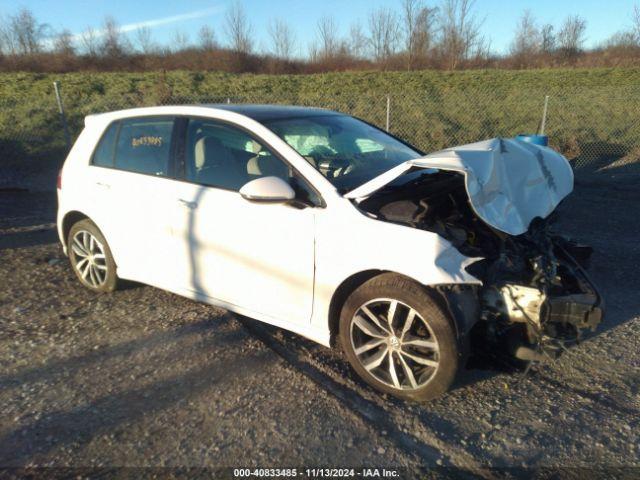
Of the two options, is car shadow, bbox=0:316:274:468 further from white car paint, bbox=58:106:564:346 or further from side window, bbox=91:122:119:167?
side window, bbox=91:122:119:167

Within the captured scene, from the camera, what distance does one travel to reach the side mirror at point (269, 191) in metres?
3.09

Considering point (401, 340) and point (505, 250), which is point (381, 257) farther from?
point (505, 250)

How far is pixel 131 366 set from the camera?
3.39 metres

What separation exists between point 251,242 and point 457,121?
41.7ft

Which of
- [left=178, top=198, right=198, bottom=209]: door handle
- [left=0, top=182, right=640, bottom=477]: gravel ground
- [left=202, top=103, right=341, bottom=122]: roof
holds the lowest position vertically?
[left=0, top=182, right=640, bottom=477]: gravel ground

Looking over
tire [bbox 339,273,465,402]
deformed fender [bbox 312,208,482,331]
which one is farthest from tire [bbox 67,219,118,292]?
tire [bbox 339,273,465,402]

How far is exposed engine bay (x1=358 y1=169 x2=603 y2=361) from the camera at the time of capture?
2896 mm

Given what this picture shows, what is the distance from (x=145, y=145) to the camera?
13.5 ft

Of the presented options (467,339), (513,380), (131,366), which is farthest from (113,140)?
(513,380)

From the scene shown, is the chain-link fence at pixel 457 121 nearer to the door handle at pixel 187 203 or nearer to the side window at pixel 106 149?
the side window at pixel 106 149

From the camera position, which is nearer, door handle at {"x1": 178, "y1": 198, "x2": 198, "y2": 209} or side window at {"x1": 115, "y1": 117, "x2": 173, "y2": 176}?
door handle at {"x1": 178, "y1": 198, "x2": 198, "y2": 209}

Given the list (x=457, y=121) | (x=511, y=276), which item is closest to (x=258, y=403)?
(x=511, y=276)

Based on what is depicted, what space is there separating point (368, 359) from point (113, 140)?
3.02m

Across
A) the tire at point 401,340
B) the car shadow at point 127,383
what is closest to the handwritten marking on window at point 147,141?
the car shadow at point 127,383
